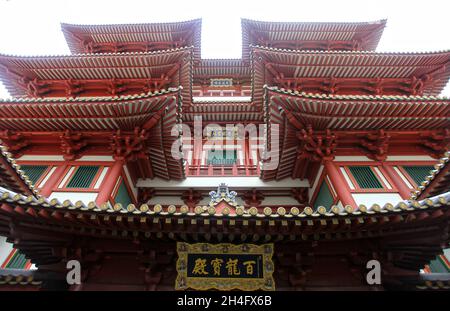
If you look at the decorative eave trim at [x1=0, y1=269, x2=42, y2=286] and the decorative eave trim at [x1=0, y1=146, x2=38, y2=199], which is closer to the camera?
the decorative eave trim at [x1=0, y1=269, x2=42, y2=286]

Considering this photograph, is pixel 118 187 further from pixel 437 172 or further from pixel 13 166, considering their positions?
pixel 437 172

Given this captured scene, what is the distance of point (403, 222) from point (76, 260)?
673cm

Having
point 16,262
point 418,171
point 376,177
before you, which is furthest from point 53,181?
point 418,171

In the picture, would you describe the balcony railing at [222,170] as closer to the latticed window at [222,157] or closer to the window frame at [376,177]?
the latticed window at [222,157]

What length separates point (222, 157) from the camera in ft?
46.2

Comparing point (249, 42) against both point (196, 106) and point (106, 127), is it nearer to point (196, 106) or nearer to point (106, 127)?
point (196, 106)

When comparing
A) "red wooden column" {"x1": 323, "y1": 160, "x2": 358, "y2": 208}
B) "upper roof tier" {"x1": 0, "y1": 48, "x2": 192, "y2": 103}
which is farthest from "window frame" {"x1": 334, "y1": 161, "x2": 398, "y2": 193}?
"upper roof tier" {"x1": 0, "y1": 48, "x2": 192, "y2": 103}

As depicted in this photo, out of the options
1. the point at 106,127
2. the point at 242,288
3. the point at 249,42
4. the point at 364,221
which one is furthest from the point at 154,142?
the point at 249,42

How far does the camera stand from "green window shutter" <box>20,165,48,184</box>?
10531mm

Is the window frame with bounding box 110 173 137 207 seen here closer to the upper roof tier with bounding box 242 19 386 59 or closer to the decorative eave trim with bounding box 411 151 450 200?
the decorative eave trim with bounding box 411 151 450 200

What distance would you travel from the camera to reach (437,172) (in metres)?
6.79

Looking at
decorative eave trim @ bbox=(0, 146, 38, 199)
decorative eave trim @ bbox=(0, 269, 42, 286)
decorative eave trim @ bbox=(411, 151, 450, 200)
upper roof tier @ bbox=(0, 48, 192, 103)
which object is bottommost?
decorative eave trim @ bbox=(0, 269, 42, 286)

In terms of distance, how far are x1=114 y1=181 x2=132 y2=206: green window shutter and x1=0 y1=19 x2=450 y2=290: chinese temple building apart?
0.10m
